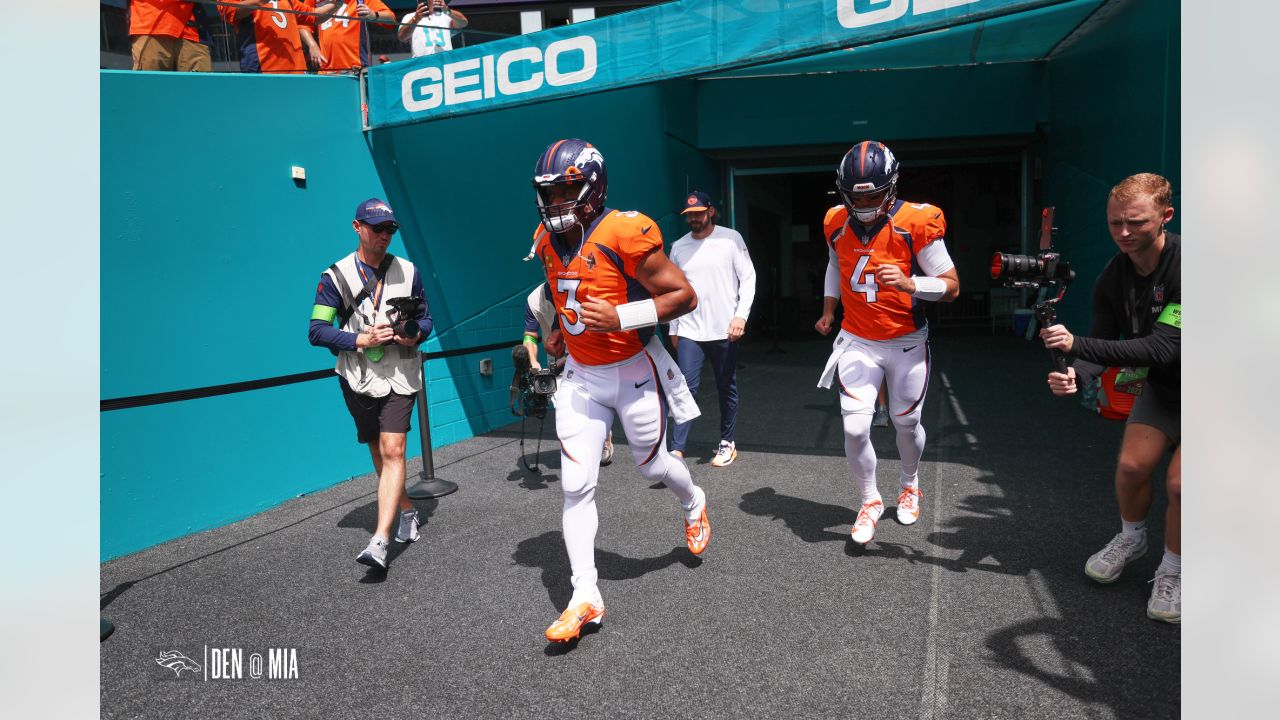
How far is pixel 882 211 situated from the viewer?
A: 407 centimetres

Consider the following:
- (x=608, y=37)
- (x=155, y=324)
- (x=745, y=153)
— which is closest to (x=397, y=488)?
(x=155, y=324)

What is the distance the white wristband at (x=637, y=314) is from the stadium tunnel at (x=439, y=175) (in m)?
2.62

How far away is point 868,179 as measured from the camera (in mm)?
3936

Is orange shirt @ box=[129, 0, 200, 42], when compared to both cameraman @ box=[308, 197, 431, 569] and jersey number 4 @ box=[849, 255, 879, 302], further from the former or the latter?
jersey number 4 @ box=[849, 255, 879, 302]

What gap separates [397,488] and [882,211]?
9.81 ft

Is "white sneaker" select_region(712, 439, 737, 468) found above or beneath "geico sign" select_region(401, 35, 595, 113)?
beneath

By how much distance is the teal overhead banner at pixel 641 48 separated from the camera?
4.74m

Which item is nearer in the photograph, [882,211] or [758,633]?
[758,633]

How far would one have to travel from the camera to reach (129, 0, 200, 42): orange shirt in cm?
528

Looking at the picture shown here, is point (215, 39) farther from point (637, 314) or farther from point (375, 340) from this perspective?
point (637, 314)

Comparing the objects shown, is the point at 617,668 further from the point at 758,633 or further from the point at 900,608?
the point at 900,608

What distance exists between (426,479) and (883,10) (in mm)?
4521

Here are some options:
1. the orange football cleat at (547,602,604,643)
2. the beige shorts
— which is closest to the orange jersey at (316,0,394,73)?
the beige shorts

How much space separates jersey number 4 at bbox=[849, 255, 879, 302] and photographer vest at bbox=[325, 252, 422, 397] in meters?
2.49
